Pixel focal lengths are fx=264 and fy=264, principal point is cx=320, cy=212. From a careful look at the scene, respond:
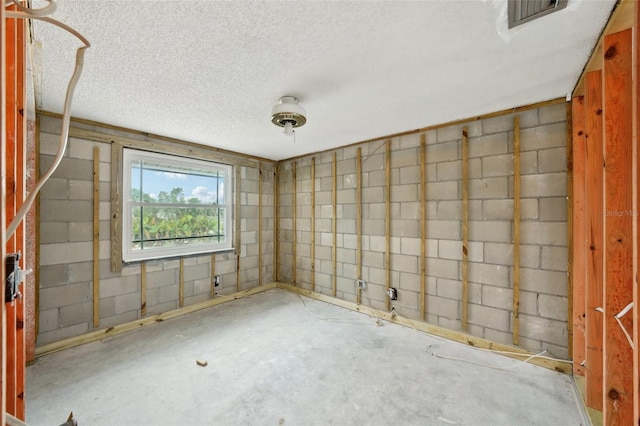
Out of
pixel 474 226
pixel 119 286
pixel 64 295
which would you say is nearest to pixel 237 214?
pixel 119 286

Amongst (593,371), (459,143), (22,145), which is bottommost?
(593,371)

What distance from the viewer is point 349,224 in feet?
12.3

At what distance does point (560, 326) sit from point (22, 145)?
3.75 m

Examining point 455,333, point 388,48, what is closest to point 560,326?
point 455,333

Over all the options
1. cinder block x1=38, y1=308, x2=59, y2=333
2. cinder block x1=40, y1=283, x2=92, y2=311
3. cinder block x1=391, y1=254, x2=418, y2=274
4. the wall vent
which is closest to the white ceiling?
the wall vent

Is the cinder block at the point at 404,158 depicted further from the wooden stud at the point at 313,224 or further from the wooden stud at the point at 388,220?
the wooden stud at the point at 313,224

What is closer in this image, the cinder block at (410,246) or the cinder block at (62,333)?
the cinder block at (62,333)

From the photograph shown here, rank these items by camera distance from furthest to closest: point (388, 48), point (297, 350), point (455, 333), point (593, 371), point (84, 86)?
point (455, 333) < point (297, 350) < point (84, 86) < point (593, 371) < point (388, 48)

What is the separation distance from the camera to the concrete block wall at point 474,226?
2334mm

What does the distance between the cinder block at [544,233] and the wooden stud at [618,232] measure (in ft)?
3.59

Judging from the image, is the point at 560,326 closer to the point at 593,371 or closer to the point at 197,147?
the point at 593,371

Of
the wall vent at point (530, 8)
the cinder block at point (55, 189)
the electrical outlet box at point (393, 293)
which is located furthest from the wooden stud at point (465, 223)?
the cinder block at point (55, 189)

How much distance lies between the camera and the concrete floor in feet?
5.75

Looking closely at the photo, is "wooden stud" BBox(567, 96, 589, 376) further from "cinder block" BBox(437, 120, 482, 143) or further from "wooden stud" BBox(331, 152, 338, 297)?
"wooden stud" BBox(331, 152, 338, 297)
